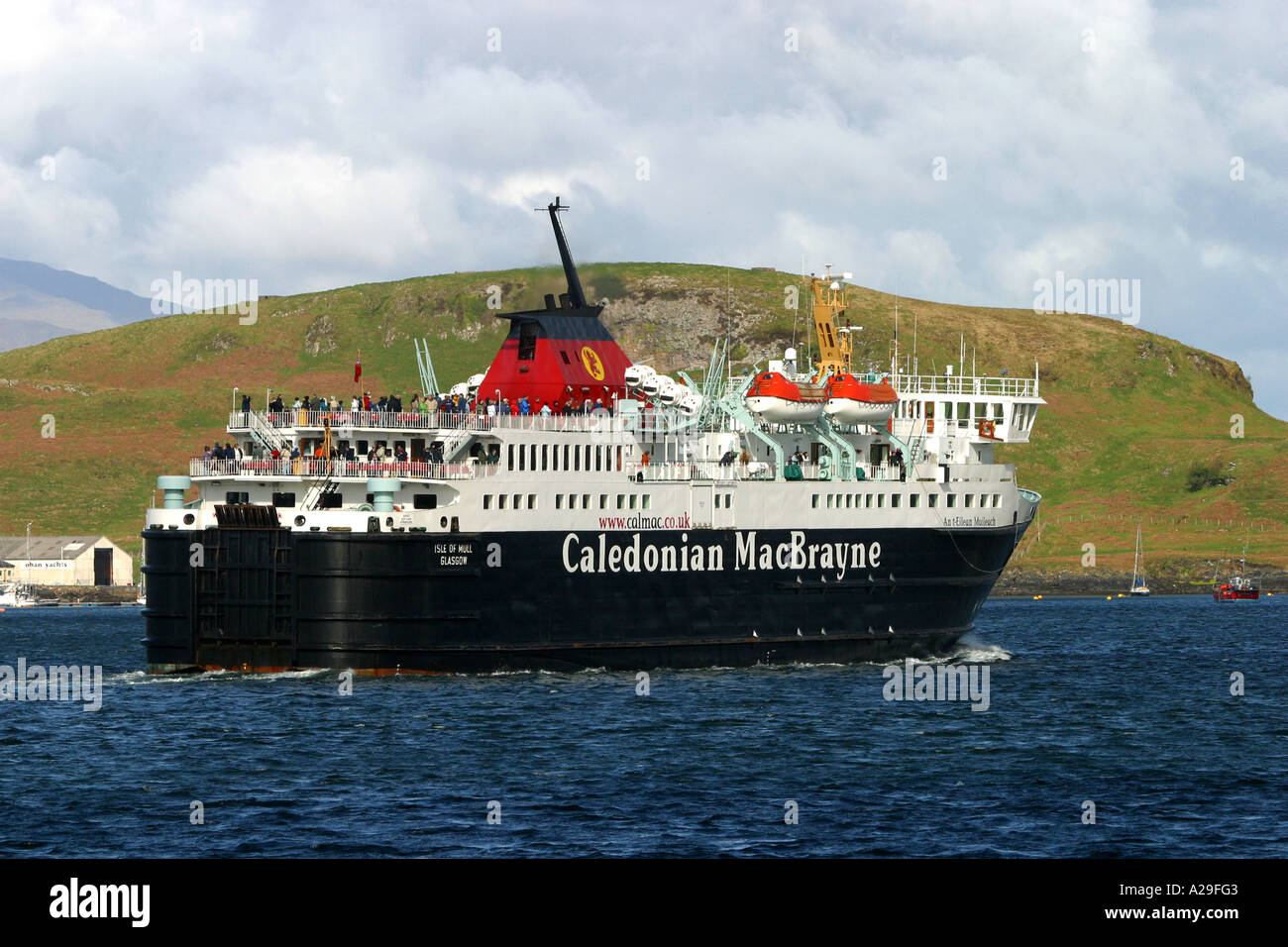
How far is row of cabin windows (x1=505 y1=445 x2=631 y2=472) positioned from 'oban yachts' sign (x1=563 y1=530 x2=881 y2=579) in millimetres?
2175

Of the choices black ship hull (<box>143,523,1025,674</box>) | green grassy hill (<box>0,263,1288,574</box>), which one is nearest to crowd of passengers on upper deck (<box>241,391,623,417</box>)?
black ship hull (<box>143,523,1025,674</box>)

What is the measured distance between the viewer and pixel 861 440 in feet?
189

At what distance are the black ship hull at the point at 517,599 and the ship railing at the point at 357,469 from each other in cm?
187

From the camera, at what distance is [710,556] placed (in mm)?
50719

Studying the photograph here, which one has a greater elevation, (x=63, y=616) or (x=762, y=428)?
(x=762, y=428)

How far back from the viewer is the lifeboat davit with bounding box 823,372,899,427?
5566cm

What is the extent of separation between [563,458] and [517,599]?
15.1 feet

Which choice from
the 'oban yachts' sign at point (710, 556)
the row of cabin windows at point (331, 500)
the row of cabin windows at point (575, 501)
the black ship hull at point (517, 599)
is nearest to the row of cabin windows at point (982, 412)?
the black ship hull at point (517, 599)

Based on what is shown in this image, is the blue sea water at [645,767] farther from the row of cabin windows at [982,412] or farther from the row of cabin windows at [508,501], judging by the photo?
the row of cabin windows at [982,412]

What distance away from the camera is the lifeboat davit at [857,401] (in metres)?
55.7
